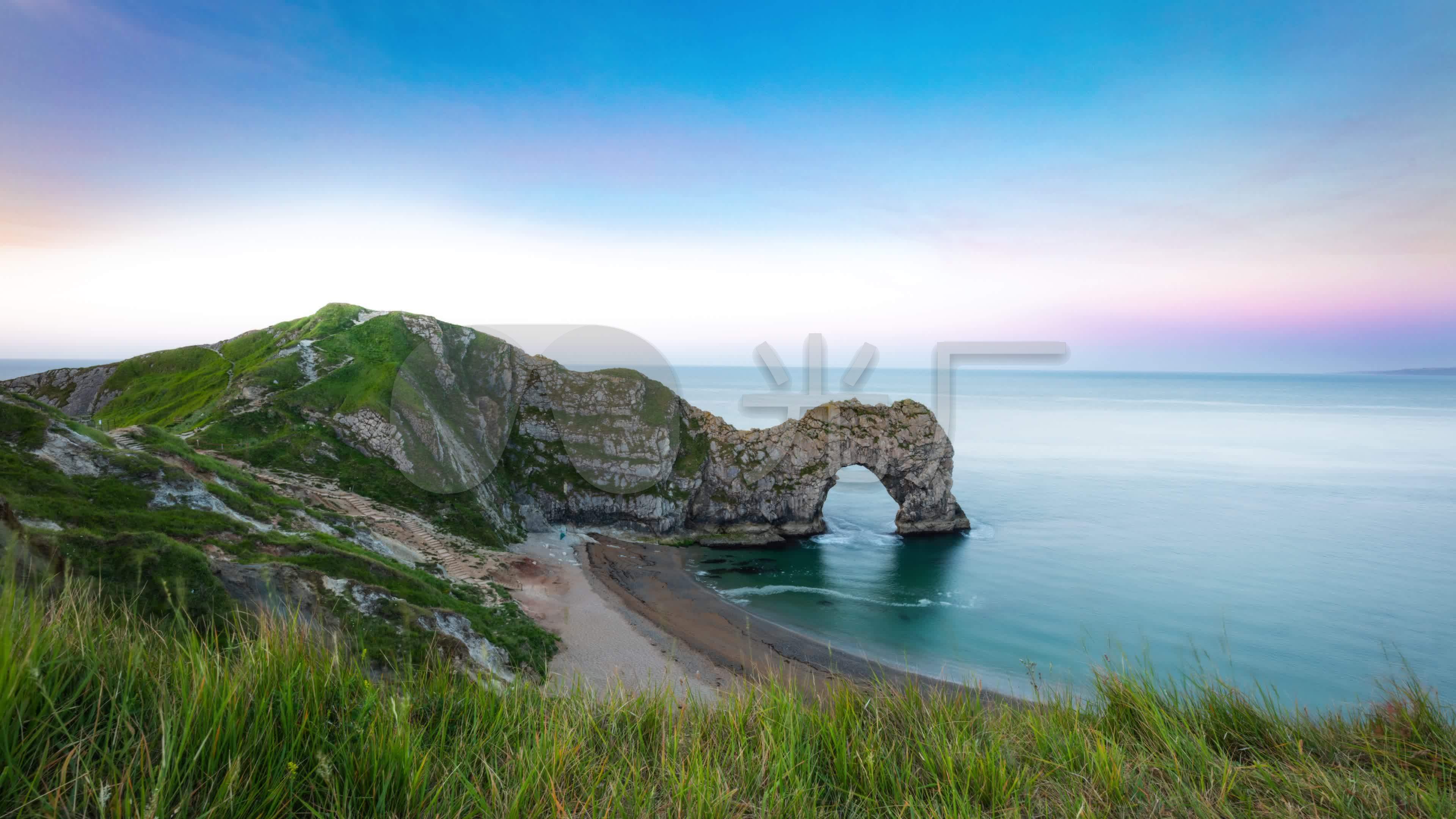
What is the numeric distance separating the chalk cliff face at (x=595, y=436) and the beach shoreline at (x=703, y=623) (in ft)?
16.7

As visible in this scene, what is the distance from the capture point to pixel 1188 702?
4.76 metres

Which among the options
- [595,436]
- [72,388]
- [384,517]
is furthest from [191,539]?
[72,388]

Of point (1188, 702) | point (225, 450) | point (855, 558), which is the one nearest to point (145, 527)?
point (225, 450)

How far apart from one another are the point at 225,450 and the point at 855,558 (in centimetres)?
3866

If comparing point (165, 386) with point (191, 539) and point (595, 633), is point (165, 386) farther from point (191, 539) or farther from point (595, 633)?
point (595, 633)

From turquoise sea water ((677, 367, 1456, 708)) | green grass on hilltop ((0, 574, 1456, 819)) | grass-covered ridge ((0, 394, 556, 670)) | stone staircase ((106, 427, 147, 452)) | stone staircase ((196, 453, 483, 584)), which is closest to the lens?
green grass on hilltop ((0, 574, 1456, 819))

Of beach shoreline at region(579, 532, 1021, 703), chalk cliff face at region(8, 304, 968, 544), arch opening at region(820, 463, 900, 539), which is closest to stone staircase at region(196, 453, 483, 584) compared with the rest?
chalk cliff face at region(8, 304, 968, 544)

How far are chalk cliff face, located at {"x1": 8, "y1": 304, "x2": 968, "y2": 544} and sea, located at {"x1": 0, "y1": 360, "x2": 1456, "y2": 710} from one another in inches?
153

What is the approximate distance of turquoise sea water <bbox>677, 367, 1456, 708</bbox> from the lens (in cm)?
2922

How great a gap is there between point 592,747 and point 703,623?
2850cm

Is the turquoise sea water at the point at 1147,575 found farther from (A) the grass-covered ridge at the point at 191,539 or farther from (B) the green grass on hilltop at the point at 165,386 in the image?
(B) the green grass on hilltop at the point at 165,386

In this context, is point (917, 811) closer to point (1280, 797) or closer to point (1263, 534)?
point (1280, 797)

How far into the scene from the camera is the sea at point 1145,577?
94.5 ft

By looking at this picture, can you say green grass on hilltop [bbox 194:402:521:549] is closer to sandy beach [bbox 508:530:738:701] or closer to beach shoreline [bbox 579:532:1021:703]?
sandy beach [bbox 508:530:738:701]
